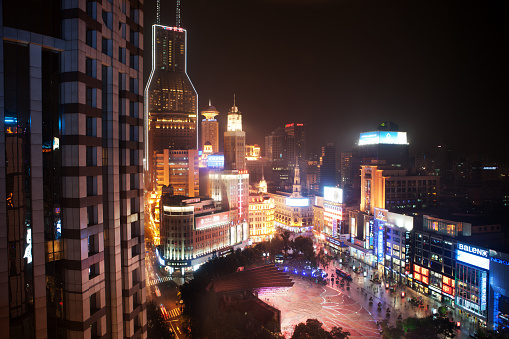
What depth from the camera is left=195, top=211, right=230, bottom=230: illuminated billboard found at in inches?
2456

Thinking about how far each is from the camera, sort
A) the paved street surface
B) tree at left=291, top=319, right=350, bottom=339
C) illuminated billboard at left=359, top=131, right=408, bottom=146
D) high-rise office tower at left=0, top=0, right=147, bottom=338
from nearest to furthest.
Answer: high-rise office tower at left=0, top=0, right=147, bottom=338 < tree at left=291, top=319, right=350, bottom=339 < the paved street surface < illuminated billboard at left=359, top=131, right=408, bottom=146

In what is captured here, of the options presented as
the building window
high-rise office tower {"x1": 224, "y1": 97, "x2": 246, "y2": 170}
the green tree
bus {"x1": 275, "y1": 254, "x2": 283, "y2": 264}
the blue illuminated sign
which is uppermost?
high-rise office tower {"x1": 224, "y1": 97, "x2": 246, "y2": 170}

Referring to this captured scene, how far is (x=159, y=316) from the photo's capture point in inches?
1316

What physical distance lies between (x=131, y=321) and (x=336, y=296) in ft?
123

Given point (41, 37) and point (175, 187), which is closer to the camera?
point (41, 37)

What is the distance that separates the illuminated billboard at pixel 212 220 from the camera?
6238cm

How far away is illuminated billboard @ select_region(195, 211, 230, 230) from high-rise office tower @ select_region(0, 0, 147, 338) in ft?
151

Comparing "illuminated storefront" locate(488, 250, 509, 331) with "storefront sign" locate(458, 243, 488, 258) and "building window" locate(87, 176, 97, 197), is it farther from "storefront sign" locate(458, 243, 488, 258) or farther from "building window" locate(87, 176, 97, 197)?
"building window" locate(87, 176, 97, 197)

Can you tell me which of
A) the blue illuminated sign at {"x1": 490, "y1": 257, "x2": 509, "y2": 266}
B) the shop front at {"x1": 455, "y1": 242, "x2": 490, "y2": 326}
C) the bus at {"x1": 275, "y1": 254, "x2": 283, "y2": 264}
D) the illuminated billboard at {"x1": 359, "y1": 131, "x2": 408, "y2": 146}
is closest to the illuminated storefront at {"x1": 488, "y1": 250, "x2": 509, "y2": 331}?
the blue illuminated sign at {"x1": 490, "y1": 257, "x2": 509, "y2": 266}

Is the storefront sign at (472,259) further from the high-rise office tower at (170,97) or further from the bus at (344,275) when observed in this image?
the high-rise office tower at (170,97)

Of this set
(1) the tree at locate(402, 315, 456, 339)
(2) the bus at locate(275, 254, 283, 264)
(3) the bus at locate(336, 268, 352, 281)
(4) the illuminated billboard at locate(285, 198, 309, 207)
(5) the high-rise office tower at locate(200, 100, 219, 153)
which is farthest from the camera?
(5) the high-rise office tower at locate(200, 100, 219, 153)

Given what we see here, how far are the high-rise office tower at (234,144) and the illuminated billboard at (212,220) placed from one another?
1858 cm

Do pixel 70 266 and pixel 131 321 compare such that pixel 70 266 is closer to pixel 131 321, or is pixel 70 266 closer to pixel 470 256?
pixel 131 321

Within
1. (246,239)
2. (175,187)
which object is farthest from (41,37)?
(175,187)
